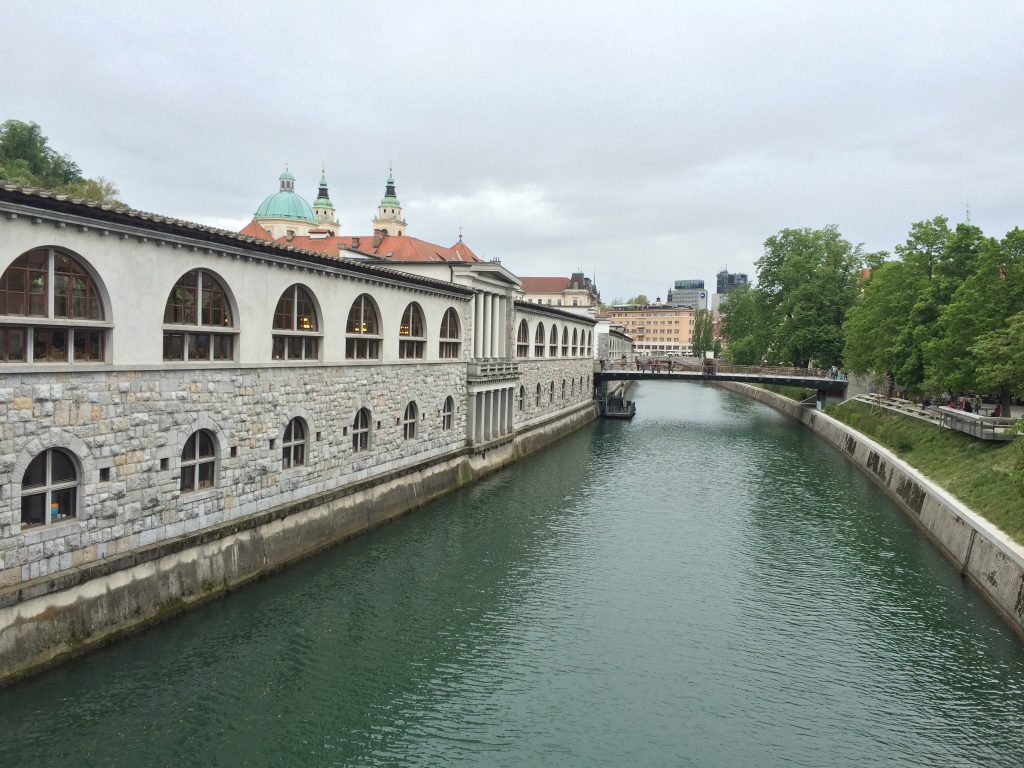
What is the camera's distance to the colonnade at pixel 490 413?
127 ft

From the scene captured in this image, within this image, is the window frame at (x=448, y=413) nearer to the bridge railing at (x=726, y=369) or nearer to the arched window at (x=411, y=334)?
the arched window at (x=411, y=334)

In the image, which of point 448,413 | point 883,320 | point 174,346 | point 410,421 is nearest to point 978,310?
point 883,320

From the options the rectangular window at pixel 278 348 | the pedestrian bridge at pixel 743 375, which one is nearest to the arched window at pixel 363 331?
the rectangular window at pixel 278 348

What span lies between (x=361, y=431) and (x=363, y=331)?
3832 millimetres

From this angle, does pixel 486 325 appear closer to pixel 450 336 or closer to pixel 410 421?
pixel 450 336

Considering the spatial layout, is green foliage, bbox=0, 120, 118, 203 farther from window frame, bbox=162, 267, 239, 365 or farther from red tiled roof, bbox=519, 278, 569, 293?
red tiled roof, bbox=519, 278, 569, 293

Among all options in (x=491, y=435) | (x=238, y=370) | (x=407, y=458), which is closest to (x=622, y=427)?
(x=491, y=435)

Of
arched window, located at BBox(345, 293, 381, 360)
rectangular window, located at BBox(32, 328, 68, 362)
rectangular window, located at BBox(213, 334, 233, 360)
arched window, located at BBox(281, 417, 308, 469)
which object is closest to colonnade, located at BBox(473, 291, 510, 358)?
arched window, located at BBox(345, 293, 381, 360)

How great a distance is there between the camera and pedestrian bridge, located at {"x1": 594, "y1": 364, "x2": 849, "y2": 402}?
6475cm

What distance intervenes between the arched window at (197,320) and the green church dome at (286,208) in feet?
287

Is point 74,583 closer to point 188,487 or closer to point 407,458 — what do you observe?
point 188,487

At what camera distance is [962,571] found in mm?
24000

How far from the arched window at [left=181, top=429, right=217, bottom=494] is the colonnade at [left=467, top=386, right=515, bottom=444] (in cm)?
1882

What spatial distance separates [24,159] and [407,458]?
57.9 metres
